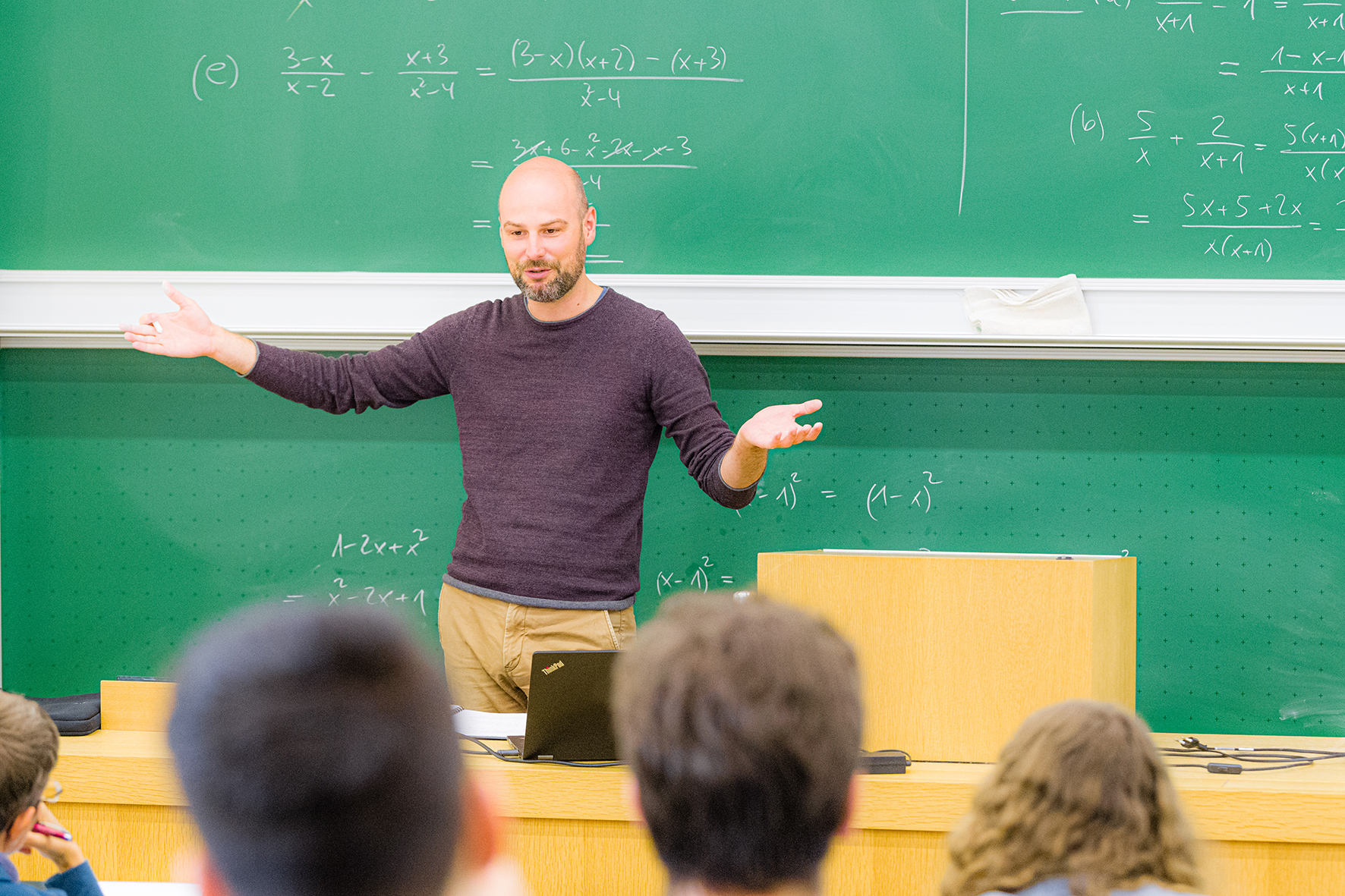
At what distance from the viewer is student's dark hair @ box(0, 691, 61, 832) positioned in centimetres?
113

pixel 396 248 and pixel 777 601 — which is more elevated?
pixel 396 248

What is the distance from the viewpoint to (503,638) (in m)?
2.26

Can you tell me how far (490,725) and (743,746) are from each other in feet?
4.41

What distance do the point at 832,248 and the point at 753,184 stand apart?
24cm

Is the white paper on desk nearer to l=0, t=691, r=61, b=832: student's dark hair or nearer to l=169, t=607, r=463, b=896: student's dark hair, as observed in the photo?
l=0, t=691, r=61, b=832: student's dark hair

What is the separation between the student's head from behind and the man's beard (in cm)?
130

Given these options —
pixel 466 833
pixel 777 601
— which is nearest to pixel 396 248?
pixel 777 601

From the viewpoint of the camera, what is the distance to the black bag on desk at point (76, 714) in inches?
76.7

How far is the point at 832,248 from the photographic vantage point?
2578mm

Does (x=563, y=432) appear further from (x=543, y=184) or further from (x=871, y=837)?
(x=871, y=837)

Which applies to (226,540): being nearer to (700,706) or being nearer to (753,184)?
(753,184)

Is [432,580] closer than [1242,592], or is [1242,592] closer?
[1242,592]

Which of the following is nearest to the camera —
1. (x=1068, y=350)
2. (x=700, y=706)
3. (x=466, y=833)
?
(x=466, y=833)

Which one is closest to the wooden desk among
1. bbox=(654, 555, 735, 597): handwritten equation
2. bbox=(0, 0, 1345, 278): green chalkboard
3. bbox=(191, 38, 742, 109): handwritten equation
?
bbox=(654, 555, 735, 597): handwritten equation
